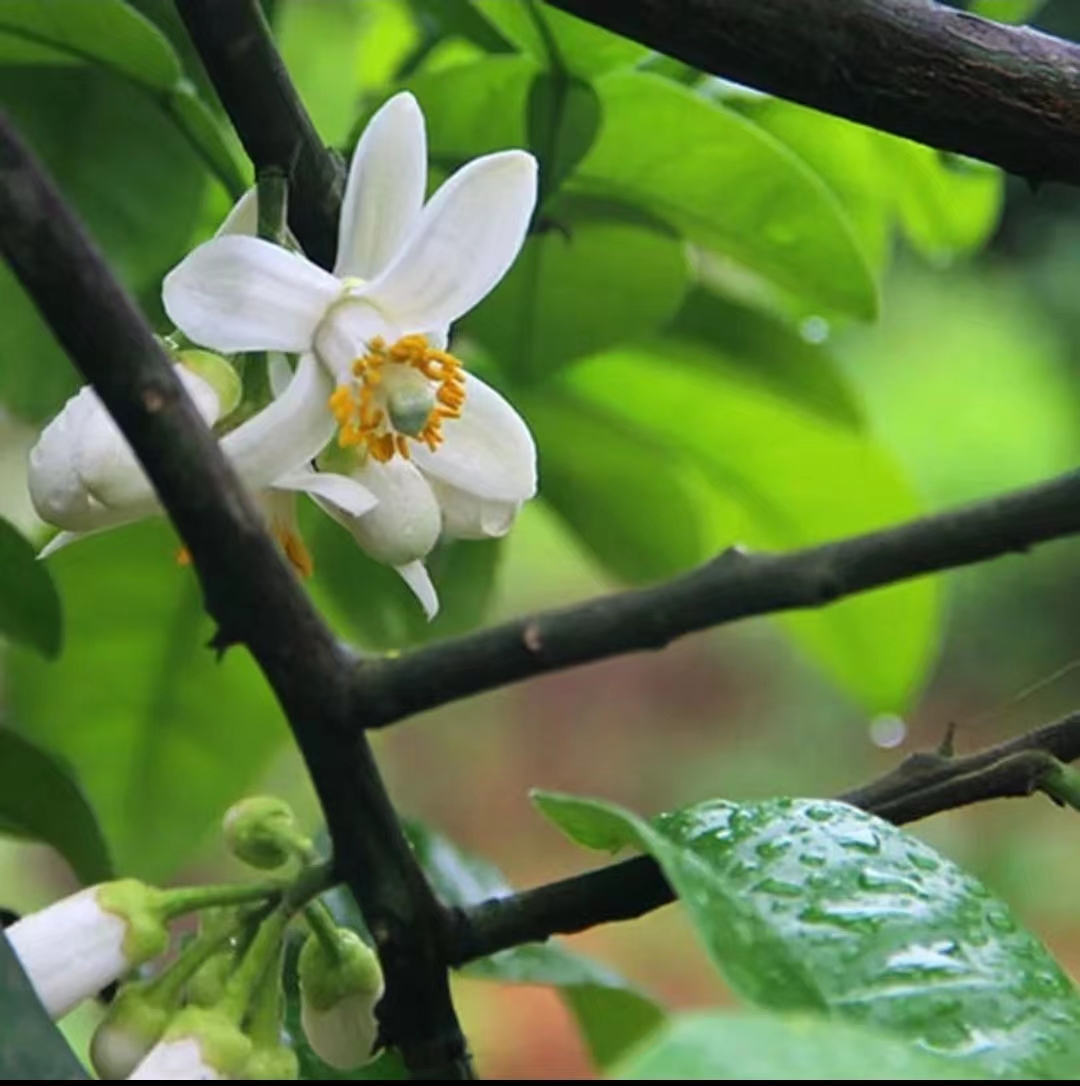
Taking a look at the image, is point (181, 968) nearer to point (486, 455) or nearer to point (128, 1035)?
point (128, 1035)

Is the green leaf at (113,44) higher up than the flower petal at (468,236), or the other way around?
the flower petal at (468,236)

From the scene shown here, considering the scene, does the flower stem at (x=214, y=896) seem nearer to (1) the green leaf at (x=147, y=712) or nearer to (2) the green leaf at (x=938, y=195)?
(1) the green leaf at (x=147, y=712)

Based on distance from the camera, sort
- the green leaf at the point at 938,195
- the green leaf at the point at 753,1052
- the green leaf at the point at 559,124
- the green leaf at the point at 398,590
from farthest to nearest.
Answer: the green leaf at the point at 938,195
the green leaf at the point at 398,590
the green leaf at the point at 559,124
the green leaf at the point at 753,1052

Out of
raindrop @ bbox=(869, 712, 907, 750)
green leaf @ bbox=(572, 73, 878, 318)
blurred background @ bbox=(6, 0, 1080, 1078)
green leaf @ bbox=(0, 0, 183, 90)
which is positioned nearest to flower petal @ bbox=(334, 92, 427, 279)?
green leaf @ bbox=(0, 0, 183, 90)

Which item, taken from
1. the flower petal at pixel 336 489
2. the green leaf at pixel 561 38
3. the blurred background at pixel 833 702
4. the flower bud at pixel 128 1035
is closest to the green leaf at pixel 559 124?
the green leaf at pixel 561 38

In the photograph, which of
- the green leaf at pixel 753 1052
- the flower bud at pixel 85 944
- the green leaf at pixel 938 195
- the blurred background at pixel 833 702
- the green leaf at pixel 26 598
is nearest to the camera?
the green leaf at pixel 753 1052

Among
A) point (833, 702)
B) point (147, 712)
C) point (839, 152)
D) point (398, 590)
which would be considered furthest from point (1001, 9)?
point (833, 702)

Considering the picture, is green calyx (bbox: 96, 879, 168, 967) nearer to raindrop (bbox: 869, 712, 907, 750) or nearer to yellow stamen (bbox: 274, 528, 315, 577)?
yellow stamen (bbox: 274, 528, 315, 577)
